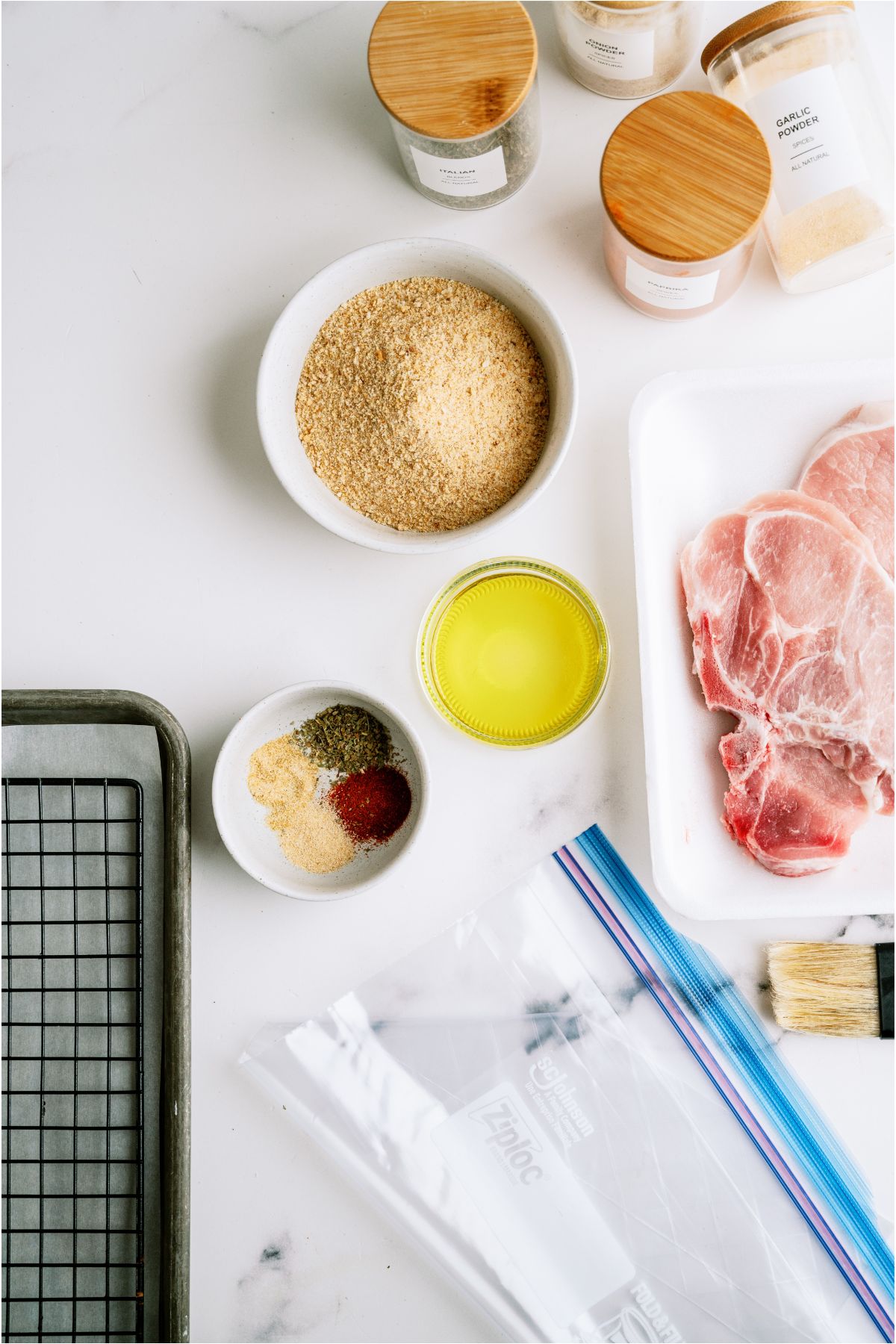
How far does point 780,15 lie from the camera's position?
0.89 meters

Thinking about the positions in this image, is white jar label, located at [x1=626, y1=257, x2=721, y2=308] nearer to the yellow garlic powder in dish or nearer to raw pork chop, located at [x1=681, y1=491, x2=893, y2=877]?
raw pork chop, located at [x1=681, y1=491, x2=893, y2=877]

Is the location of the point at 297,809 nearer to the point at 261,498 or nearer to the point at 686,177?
the point at 261,498

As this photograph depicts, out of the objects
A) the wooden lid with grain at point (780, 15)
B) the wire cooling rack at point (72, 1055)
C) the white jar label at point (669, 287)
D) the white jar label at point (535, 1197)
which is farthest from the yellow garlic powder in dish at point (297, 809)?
the wooden lid with grain at point (780, 15)

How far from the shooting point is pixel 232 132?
101 centimetres

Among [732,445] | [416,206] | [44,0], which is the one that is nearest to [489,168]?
[416,206]

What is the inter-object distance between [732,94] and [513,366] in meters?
0.34

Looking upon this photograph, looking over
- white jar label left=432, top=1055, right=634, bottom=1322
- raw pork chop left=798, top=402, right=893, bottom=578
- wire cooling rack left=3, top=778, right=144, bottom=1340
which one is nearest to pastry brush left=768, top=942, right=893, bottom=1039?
white jar label left=432, top=1055, right=634, bottom=1322

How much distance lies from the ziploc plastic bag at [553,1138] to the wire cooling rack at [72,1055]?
150mm

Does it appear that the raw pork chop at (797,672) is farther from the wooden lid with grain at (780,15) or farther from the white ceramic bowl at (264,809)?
the wooden lid with grain at (780,15)

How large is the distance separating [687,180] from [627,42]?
0.53 feet

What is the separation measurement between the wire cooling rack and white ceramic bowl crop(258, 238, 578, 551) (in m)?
0.34

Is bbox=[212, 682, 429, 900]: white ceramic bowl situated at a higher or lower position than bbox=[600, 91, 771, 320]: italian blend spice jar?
lower

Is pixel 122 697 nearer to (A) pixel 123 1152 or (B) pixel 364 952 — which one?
(B) pixel 364 952

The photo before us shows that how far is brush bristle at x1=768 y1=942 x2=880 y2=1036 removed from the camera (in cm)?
92
